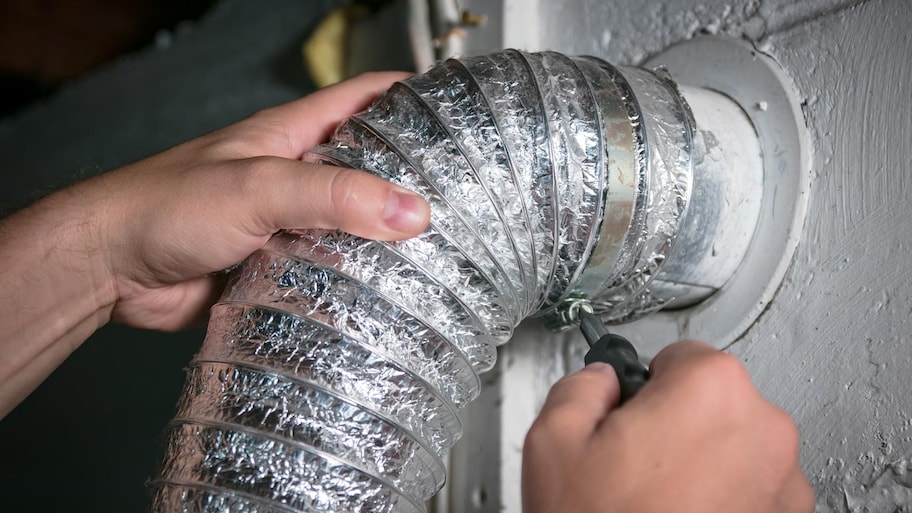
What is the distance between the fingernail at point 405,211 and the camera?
1.57ft

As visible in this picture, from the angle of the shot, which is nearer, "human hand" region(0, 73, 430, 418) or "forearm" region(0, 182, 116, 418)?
"human hand" region(0, 73, 430, 418)

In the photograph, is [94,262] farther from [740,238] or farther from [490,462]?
[740,238]

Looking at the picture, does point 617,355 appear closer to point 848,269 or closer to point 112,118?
point 848,269

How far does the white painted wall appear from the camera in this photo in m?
0.54

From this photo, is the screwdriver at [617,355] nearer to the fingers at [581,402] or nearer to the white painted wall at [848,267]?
the fingers at [581,402]

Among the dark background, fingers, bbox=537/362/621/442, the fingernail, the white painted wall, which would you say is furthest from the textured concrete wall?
the dark background

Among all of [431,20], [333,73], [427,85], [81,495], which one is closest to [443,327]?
[427,85]

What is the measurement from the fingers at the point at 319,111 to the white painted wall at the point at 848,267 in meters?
0.39

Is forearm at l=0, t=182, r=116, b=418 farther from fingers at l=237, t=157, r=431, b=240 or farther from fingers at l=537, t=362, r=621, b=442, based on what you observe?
fingers at l=537, t=362, r=621, b=442

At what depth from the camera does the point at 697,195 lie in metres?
0.60

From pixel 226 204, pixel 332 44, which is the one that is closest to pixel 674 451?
pixel 226 204

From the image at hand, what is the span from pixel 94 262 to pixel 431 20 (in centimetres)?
63

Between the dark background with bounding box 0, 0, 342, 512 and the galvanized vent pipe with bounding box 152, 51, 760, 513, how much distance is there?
75 centimetres

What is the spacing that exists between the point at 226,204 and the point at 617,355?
1.12ft
